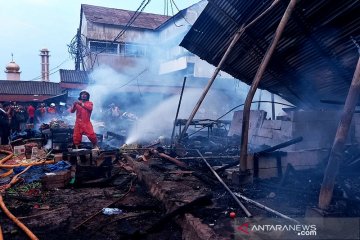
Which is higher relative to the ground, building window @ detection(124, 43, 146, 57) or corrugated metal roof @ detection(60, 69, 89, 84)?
building window @ detection(124, 43, 146, 57)

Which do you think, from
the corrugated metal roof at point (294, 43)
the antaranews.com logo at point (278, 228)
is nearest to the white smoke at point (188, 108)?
the corrugated metal roof at point (294, 43)

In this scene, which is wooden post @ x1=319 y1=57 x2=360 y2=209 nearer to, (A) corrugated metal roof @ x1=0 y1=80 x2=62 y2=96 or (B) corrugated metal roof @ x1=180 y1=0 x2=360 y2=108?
(B) corrugated metal roof @ x1=180 y1=0 x2=360 y2=108

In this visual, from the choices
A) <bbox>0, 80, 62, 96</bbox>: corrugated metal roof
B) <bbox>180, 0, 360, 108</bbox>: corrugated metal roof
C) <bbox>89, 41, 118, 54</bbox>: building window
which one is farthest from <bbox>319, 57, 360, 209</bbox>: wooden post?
<bbox>89, 41, 118, 54</bbox>: building window

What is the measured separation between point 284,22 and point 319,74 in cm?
301

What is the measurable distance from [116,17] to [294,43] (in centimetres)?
3165

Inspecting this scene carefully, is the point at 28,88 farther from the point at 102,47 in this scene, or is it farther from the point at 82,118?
the point at 82,118

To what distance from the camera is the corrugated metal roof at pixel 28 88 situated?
96.2ft

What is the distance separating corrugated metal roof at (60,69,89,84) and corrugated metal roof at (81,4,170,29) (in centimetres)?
737

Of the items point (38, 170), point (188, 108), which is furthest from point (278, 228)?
point (188, 108)

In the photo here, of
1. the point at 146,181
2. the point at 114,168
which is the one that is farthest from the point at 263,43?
the point at 114,168

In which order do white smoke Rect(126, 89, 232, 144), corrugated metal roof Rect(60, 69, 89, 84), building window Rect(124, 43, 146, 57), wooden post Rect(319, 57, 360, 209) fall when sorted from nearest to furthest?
1. wooden post Rect(319, 57, 360, 209)
2. white smoke Rect(126, 89, 232, 144)
3. corrugated metal roof Rect(60, 69, 89, 84)
4. building window Rect(124, 43, 146, 57)

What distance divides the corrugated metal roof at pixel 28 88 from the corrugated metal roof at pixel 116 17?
28.8 ft

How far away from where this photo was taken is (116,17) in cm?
3447

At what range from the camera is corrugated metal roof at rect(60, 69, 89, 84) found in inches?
1072
